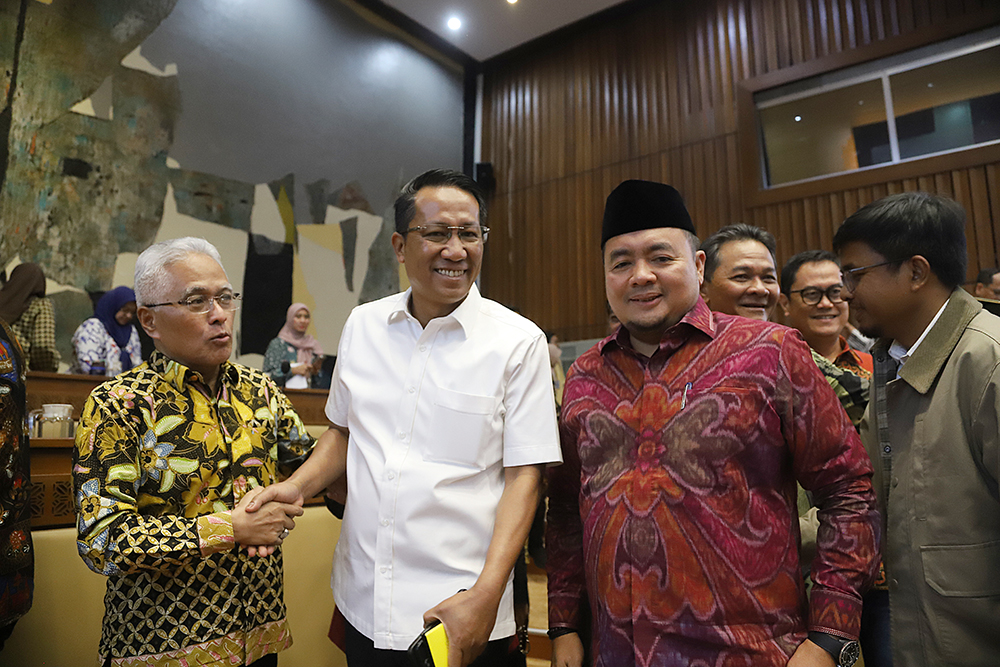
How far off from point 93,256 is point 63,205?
474 mm

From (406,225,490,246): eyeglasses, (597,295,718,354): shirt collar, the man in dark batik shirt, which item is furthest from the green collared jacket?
the man in dark batik shirt

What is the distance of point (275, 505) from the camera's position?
4.60 feet

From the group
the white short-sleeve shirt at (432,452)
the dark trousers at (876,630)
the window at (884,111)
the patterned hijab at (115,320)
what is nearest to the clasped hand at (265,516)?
the white short-sleeve shirt at (432,452)

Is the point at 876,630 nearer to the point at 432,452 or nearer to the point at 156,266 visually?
the point at 432,452

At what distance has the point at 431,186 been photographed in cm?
157

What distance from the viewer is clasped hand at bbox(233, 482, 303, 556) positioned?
53.4 inches

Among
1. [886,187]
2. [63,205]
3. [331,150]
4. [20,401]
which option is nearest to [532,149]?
[331,150]

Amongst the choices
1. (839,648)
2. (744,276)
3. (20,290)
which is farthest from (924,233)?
(20,290)

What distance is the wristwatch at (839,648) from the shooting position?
1.14 meters

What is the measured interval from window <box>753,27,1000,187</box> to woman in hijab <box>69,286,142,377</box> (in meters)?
6.43

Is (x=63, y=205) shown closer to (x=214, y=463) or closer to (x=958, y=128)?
(x=214, y=463)

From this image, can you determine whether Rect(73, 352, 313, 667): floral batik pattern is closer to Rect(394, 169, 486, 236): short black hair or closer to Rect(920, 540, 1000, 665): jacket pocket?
Rect(394, 169, 486, 236): short black hair

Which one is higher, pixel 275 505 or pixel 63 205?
pixel 63 205

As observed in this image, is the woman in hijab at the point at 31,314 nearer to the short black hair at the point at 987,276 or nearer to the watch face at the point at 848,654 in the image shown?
the watch face at the point at 848,654
